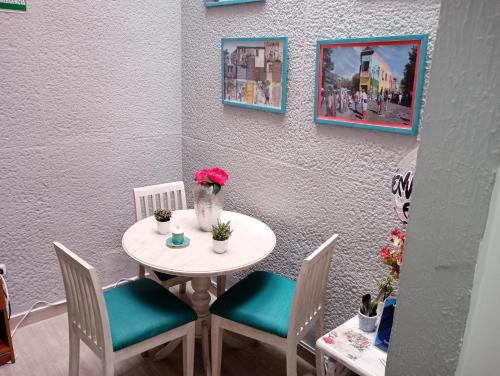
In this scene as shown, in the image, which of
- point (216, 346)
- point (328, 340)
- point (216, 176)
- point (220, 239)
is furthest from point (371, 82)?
point (216, 346)

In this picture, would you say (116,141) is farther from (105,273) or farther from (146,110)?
(105,273)

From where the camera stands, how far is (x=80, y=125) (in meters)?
2.69

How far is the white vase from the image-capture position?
7.63 feet

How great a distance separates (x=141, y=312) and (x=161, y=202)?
3.10ft

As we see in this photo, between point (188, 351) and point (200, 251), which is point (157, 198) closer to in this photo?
point (200, 251)

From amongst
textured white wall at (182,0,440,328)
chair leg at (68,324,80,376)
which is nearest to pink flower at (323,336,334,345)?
textured white wall at (182,0,440,328)

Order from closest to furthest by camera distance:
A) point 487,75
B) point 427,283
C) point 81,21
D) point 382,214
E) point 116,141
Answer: point 487,75
point 427,283
point 382,214
point 81,21
point 116,141

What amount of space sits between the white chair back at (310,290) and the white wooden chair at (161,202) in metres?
0.72

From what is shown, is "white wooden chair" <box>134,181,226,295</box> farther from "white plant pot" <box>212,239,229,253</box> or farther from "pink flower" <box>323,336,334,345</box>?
"pink flower" <box>323,336,334,345</box>

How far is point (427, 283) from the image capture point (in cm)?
61

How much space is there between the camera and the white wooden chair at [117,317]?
179 cm

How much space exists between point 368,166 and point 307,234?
569 millimetres

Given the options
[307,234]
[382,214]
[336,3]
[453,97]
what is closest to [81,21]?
[336,3]

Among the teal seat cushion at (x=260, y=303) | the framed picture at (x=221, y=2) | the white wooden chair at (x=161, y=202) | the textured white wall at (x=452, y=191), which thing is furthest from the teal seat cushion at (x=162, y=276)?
the textured white wall at (x=452, y=191)
